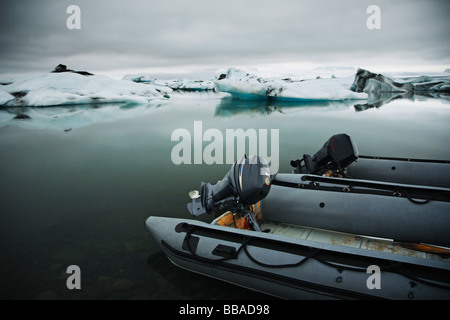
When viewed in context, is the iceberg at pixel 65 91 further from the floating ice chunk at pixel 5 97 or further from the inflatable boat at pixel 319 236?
the inflatable boat at pixel 319 236

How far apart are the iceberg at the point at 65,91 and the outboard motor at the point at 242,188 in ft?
71.2

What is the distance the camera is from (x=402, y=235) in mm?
2943

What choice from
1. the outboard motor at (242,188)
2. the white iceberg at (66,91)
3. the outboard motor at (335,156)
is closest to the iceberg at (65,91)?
the white iceberg at (66,91)

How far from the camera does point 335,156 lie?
4238 mm

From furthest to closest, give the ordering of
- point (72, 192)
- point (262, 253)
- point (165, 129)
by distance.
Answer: point (165, 129)
point (72, 192)
point (262, 253)

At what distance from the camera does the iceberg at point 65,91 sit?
20.8 meters

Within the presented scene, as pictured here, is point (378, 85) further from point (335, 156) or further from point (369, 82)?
point (335, 156)

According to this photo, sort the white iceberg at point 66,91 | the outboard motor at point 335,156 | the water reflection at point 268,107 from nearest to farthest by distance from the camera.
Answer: the outboard motor at point 335,156, the water reflection at point 268,107, the white iceberg at point 66,91

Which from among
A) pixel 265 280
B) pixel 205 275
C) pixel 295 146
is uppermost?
pixel 295 146

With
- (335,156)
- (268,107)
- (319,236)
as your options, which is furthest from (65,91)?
(319,236)

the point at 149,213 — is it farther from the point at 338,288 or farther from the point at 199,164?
the point at 338,288

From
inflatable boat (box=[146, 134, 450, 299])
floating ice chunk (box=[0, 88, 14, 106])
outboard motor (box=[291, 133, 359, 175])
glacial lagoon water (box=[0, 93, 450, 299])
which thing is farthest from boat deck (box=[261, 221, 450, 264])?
floating ice chunk (box=[0, 88, 14, 106])

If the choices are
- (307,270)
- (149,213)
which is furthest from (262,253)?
(149,213)
